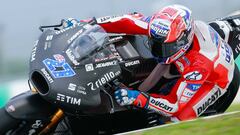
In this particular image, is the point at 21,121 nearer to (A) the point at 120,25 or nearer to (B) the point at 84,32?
(B) the point at 84,32

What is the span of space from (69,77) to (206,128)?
130 centimetres

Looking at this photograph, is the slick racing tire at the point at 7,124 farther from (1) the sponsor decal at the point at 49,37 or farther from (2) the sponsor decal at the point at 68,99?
(1) the sponsor decal at the point at 49,37

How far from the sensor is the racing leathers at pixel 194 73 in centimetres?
583

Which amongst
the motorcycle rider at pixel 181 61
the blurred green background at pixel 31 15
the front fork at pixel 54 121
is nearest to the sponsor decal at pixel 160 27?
the motorcycle rider at pixel 181 61

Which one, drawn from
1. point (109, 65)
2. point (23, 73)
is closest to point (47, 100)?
point (109, 65)

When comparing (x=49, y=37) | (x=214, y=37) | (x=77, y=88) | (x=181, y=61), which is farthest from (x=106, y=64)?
(x=214, y=37)

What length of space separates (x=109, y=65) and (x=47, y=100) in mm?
662

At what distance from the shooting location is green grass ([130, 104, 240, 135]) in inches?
175

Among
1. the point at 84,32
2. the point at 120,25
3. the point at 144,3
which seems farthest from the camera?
the point at 144,3

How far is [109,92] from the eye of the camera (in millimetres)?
5547

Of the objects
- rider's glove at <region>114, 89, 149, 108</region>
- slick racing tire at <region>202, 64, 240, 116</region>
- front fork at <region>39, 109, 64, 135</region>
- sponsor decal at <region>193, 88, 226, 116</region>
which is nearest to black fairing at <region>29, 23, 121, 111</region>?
rider's glove at <region>114, 89, 149, 108</region>

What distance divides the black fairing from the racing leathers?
530 millimetres

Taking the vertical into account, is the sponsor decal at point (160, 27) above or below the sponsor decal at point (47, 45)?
below

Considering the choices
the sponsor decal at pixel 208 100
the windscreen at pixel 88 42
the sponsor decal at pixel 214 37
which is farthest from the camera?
the sponsor decal at pixel 214 37
